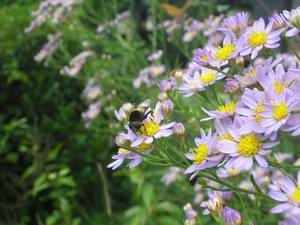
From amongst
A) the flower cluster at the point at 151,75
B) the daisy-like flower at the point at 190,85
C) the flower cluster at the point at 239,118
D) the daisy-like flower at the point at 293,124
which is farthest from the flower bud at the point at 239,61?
the flower cluster at the point at 151,75

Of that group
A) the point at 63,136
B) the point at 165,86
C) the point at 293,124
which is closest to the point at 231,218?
the point at 293,124

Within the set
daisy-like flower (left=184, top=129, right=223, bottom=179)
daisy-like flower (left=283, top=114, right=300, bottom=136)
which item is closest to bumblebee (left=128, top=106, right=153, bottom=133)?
daisy-like flower (left=184, top=129, right=223, bottom=179)

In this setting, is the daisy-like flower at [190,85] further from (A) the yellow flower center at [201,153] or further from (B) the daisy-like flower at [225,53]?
(A) the yellow flower center at [201,153]

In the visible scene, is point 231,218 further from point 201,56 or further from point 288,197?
point 201,56

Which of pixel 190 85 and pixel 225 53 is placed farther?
pixel 190 85

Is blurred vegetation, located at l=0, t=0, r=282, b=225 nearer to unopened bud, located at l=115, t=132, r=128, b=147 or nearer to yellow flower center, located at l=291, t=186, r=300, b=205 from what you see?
unopened bud, located at l=115, t=132, r=128, b=147

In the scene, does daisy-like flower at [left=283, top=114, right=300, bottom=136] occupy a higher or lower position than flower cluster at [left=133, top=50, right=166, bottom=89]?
higher

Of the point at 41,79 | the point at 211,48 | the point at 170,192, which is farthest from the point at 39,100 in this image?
the point at 211,48
